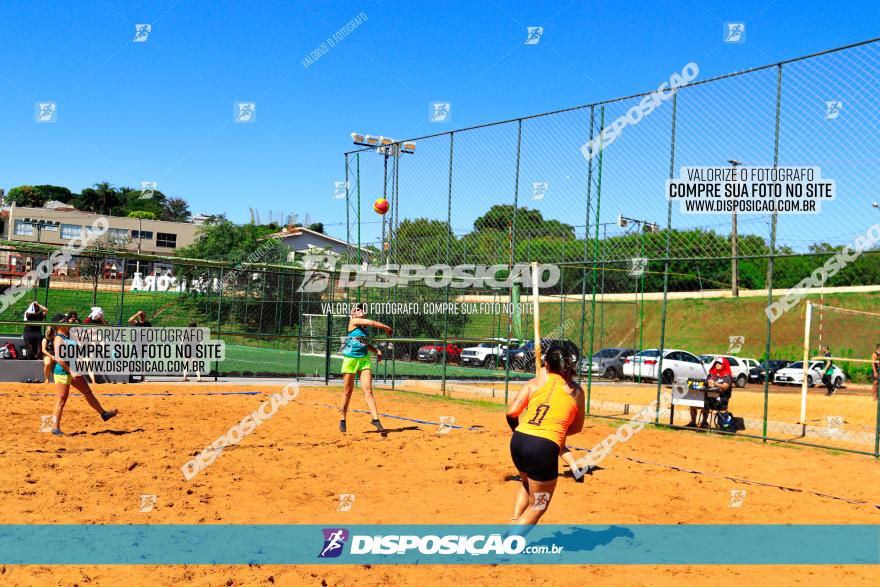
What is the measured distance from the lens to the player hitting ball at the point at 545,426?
18.0 ft

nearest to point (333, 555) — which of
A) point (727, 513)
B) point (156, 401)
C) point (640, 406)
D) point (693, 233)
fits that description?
point (727, 513)

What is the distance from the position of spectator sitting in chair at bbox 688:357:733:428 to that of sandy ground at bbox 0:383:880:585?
1009 millimetres

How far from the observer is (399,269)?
22609 mm

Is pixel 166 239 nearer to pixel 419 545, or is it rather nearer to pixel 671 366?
pixel 671 366

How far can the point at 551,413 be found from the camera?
18.1ft

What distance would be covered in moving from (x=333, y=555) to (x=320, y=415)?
7.55m

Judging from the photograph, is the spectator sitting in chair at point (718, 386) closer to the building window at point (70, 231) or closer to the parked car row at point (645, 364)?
the parked car row at point (645, 364)

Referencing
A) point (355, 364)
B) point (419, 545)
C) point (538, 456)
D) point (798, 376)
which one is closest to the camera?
point (538, 456)

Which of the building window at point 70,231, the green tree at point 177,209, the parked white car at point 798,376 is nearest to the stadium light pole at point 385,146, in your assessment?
the parked white car at point 798,376

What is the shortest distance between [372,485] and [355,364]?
339cm

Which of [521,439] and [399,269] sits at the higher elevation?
[399,269]

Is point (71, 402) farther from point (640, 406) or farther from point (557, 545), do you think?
point (640, 406)

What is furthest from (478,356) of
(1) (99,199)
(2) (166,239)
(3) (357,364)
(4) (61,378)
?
(1) (99,199)

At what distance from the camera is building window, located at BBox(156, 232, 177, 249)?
72.8 metres
